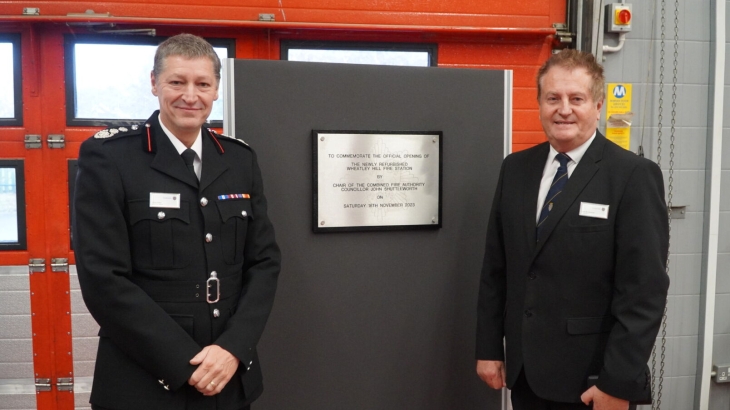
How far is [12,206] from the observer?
3506 millimetres

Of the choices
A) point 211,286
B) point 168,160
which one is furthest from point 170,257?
point 168,160

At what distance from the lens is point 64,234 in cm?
346

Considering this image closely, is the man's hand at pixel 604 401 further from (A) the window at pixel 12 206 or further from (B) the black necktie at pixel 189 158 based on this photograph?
(A) the window at pixel 12 206

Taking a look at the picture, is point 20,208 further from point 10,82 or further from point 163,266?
point 163,266

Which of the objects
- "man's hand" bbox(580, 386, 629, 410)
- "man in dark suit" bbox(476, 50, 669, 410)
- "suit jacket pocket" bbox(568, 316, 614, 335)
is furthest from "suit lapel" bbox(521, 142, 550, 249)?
"man's hand" bbox(580, 386, 629, 410)

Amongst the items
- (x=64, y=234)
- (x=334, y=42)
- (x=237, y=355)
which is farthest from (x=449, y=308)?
(x=64, y=234)

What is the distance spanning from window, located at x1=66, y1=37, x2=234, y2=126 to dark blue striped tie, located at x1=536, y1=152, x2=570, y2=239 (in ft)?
7.70

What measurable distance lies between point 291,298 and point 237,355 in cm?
41

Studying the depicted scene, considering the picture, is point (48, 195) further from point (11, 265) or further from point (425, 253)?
point (425, 253)

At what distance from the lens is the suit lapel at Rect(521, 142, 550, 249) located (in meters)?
1.65

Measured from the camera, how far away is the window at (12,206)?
11.3ft

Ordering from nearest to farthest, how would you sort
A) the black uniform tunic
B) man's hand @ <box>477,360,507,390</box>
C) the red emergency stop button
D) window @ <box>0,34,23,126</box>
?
1. the black uniform tunic
2. man's hand @ <box>477,360,507,390</box>
3. the red emergency stop button
4. window @ <box>0,34,23,126</box>

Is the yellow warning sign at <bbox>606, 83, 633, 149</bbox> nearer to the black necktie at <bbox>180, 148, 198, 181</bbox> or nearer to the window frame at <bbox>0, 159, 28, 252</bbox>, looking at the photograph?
the black necktie at <bbox>180, 148, 198, 181</bbox>

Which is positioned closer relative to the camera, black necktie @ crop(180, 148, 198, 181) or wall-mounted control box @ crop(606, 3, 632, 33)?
black necktie @ crop(180, 148, 198, 181)
